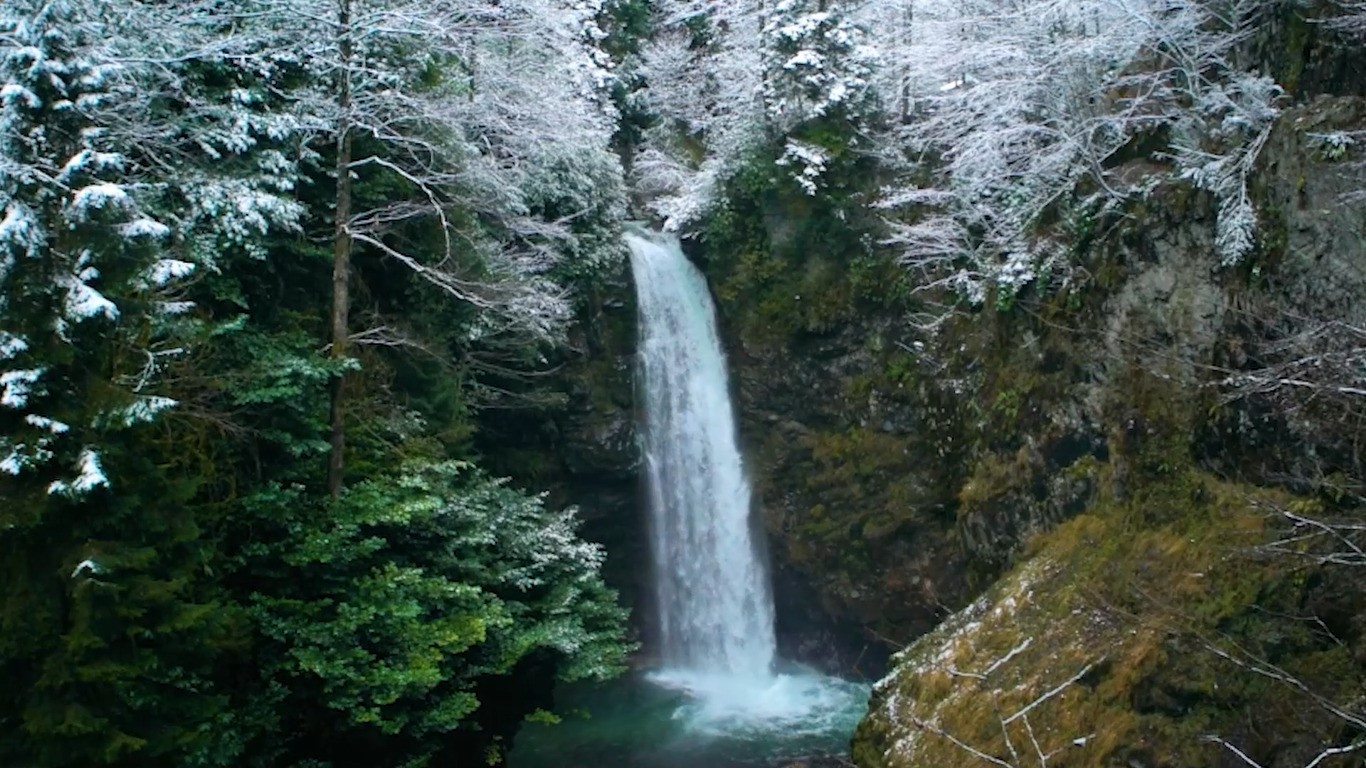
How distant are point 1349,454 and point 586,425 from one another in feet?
36.6

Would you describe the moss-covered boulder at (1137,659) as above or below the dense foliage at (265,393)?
below

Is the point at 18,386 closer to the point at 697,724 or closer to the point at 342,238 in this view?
the point at 342,238

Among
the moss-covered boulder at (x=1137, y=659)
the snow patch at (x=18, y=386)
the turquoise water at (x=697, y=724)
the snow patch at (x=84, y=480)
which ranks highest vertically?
the snow patch at (x=18, y=386)

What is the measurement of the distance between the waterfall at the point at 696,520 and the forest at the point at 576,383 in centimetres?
107

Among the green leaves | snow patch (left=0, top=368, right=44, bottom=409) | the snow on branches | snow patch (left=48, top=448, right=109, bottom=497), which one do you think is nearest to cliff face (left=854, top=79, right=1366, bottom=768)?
the snow on branches

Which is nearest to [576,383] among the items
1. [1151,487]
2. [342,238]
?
[342,238]

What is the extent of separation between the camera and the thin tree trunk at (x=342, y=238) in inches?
370

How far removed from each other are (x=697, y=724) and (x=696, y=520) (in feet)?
12.4

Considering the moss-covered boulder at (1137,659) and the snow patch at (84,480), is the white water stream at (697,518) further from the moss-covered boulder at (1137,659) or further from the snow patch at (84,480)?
the snow patch at (84,480)

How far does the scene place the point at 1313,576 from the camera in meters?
6.75

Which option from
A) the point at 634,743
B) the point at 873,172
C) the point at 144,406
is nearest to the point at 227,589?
the point at 144,406

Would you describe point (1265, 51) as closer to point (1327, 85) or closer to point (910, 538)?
point (1327, 85)

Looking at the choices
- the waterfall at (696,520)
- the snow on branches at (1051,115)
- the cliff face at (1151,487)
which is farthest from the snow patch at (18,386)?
the waterfall at (696,520)

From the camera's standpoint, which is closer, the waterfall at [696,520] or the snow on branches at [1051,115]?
the snow on branches at [1051,115]
